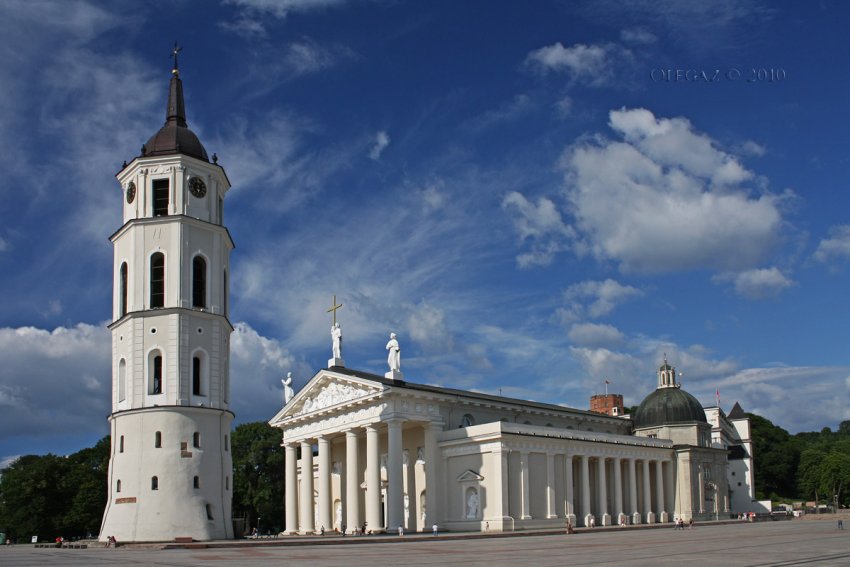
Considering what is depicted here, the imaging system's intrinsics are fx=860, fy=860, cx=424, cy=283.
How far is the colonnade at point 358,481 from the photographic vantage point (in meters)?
57.2

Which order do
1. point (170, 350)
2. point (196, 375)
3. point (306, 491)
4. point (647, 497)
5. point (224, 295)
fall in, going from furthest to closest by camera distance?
point (647, 497) < point (306, 491) < point (224, 295) < point (196, 375) < point (170, 350)

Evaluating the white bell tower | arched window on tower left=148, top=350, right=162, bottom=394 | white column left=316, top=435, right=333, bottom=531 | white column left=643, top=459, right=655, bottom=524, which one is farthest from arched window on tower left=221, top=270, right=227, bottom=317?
white column left=643, top=459, right=655, bottom=524

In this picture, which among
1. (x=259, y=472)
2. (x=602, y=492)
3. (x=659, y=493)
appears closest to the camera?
(x=602, y=492)

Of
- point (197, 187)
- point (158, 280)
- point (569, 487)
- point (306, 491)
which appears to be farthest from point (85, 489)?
point (569, 487)

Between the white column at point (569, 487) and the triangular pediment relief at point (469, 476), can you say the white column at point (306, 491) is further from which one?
the white column at point (569, 487)

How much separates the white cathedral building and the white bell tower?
0.26ft

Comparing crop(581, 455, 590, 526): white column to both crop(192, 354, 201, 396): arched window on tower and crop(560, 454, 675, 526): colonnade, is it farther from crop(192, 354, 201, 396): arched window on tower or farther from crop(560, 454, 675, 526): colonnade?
crop(192, 354, 201, 396): arched window on tower

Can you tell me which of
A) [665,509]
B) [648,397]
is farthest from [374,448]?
[648,397]

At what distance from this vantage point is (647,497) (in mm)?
72938

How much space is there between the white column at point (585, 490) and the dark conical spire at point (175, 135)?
3557 cm

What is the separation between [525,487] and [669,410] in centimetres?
3330

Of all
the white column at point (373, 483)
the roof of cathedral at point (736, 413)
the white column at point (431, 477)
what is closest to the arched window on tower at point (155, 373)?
the white column at point (373, 483)

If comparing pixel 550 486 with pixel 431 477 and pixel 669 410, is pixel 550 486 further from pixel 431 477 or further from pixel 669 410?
pixel 669 410

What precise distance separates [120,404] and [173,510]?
713 cm
